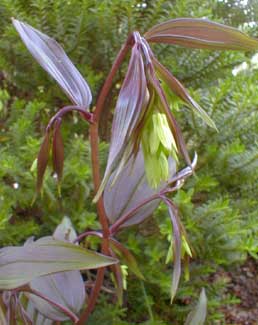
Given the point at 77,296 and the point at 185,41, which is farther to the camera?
the point at 77,296

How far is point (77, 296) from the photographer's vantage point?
0.87 meters

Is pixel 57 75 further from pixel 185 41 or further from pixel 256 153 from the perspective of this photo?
pixel 256 153

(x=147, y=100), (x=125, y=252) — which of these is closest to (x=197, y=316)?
(x=125, y=252)

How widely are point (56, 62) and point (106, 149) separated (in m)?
0.46

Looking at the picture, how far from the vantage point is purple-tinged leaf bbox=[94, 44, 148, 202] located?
0.53m

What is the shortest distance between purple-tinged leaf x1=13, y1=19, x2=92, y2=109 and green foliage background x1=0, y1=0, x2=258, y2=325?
364 millimetres

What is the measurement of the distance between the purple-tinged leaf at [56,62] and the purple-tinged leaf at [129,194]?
178mm

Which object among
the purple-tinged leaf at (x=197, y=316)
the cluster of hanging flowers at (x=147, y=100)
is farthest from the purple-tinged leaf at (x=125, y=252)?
the purple-tinged leaf at (x=197, y=316)

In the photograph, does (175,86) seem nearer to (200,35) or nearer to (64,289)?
(200,35)

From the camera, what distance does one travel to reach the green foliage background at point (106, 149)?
44.3 inches

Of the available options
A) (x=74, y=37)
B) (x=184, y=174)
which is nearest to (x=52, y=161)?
(x=184, y=174)

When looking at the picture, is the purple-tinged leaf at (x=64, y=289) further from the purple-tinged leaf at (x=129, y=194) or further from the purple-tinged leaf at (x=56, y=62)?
the purple-tinged leaf at (x=56, y=62)

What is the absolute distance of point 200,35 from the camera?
2.08 ft

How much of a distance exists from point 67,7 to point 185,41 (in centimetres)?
66
